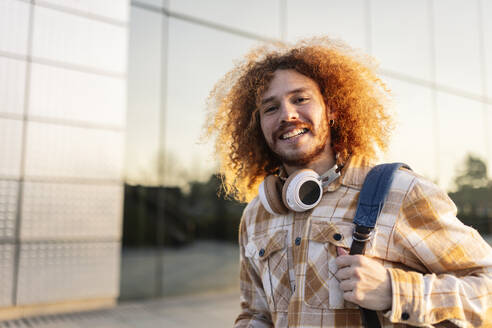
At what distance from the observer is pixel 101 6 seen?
21.8ft

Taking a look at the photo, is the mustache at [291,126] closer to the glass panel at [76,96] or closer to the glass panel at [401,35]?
the glass panel at [76,96]

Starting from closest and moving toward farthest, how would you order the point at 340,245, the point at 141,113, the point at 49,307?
the point at 340,245 → the point at 49,307 → the point at 141,113

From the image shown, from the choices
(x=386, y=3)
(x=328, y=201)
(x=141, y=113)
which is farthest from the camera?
(x=386, y=3)

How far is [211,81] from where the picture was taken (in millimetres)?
7816

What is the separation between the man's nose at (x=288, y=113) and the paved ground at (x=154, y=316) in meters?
4.59

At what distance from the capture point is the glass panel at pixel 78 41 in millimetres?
6207

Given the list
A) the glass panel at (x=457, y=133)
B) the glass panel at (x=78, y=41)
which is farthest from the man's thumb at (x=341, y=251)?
the glass panel at (x=457, y=133)

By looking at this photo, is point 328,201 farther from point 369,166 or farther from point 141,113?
point 141,113

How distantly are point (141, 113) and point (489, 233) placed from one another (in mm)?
9194

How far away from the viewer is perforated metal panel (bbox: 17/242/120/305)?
19.4 ft

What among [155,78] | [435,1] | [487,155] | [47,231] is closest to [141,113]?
[155,78]

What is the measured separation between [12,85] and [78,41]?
45.7 inches

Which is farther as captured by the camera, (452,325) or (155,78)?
(155,78)

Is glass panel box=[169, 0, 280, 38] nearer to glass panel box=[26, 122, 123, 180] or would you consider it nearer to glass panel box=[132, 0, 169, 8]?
glass panel box=[132, 0, 169, 8]
